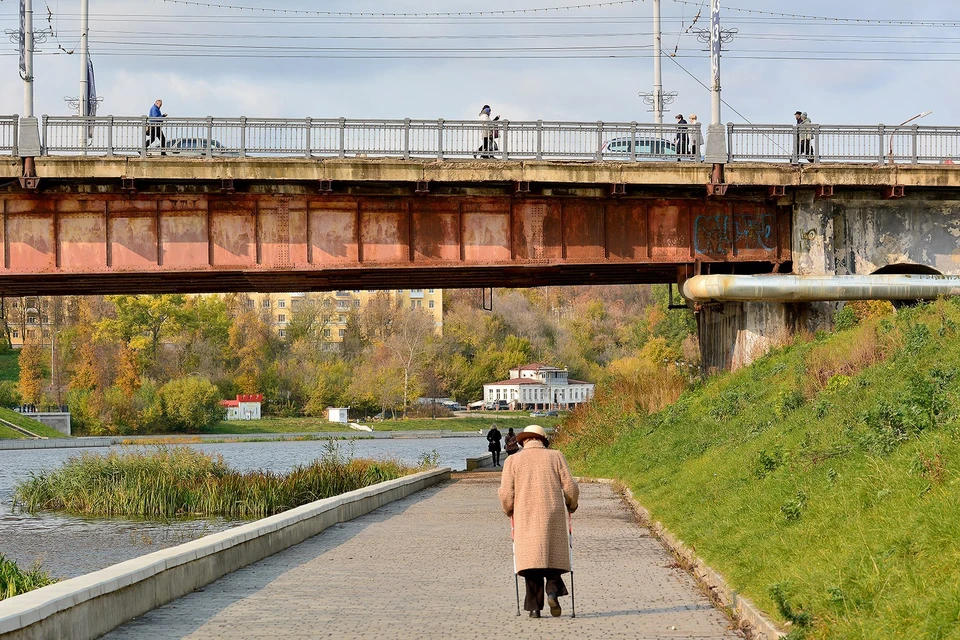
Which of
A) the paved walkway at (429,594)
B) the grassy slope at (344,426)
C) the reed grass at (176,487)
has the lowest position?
the grassy slope at (344,426)

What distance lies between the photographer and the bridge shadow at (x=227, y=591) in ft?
32.0

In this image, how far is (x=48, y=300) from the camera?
448ft

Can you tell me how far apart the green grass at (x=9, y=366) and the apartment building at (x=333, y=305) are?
3177cm

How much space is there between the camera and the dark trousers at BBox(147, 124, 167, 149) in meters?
30.0

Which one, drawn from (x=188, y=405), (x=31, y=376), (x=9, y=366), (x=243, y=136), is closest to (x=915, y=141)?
(x=243, y=136)

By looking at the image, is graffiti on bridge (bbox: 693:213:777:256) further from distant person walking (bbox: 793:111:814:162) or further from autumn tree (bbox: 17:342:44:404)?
autumn tree (bbox: 17:342:44:404)

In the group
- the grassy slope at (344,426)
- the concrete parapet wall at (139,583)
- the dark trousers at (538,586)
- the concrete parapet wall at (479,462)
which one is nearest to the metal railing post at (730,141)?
the concrete parapet wall at (479,462)

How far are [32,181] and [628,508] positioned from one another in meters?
16.7

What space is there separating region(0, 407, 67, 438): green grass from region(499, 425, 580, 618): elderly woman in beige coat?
3431 inches

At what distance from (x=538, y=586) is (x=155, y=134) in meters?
23.0

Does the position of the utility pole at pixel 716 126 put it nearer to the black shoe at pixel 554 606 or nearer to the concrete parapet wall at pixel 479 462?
the concrete parapet wall at pixel 479 462

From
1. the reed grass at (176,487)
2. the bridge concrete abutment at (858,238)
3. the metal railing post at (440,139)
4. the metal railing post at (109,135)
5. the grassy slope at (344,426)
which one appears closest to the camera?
the reed grass at (176,487)

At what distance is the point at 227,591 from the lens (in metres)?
11.8

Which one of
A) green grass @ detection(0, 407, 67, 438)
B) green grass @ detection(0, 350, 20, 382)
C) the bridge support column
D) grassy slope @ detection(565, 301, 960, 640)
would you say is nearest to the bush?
green grass @ detection(0, 407, 67, 438)
